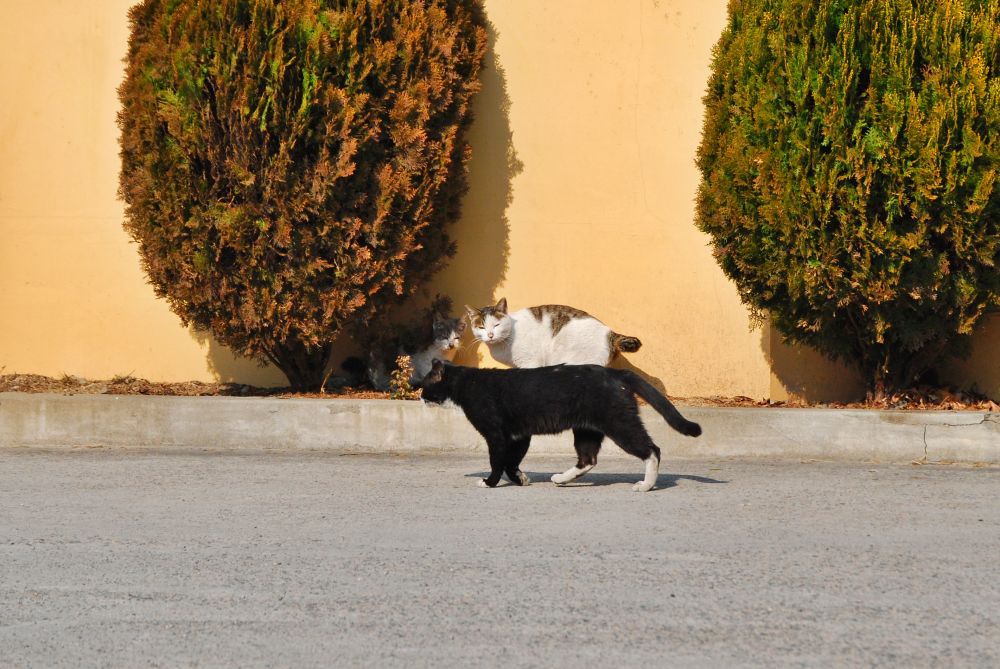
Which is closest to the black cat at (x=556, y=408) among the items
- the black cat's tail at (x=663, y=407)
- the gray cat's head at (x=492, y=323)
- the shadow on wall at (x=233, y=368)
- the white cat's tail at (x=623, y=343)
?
the black cat's tail at (x=663, y=407)

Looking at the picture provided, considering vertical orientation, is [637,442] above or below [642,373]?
below

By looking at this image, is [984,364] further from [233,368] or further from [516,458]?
[233,368]

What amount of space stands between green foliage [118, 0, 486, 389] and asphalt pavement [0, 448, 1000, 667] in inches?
65.8

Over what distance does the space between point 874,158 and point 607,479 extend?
2.70m

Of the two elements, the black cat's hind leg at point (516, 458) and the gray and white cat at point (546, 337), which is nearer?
the black cat's hind leg at point (516, 458)

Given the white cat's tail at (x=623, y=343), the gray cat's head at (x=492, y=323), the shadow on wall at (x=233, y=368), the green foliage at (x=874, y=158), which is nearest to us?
the green foliage at (x=874, y=158)

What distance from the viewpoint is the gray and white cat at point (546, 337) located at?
9258 millimetres

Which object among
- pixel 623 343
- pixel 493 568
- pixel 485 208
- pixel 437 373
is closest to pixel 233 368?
pixel 485 208

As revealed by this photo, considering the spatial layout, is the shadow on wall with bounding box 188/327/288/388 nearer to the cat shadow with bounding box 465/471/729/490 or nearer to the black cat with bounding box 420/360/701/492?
the cat shadow with bounding box 465/471/729/490

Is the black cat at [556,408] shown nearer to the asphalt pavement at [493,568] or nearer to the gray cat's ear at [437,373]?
the gray cat's ear at [437,373]

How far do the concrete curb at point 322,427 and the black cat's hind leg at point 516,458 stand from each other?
143 centimetres

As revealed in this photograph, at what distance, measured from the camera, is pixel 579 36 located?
9836mm

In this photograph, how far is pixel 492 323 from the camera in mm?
9250

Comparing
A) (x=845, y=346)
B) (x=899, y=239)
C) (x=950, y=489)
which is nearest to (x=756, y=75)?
(x=899, y=239)
